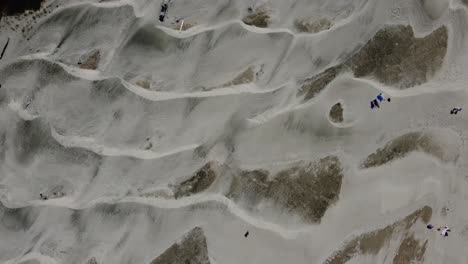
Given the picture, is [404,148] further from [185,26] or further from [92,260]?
[92,260]

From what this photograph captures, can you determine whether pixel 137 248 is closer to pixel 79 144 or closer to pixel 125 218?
pixel 125 218

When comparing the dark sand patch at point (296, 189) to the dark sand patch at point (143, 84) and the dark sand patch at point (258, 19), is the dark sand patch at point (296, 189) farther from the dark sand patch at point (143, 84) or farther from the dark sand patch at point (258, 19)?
the dark sand patch at point (258, 19)

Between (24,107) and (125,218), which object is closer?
(125,218)

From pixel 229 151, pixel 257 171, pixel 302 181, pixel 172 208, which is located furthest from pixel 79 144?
pixel 302 181

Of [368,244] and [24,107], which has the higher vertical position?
[24,107]

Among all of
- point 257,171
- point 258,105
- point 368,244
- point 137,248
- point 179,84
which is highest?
point 179,84

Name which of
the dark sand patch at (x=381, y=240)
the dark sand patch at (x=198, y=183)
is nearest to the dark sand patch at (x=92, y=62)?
→ the dark sand patch at (x=198, y=183)
